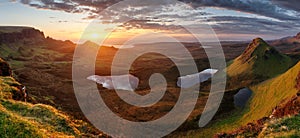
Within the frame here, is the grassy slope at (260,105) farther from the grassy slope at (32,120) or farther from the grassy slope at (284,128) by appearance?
the grassy slope at (32,120)

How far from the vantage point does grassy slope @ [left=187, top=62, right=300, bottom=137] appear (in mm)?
75188

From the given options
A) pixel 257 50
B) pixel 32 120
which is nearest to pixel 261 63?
pixel 257 50

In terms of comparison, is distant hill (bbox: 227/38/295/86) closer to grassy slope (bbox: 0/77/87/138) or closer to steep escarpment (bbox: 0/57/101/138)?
steep escarpment (bbox: 0/57/101/138)

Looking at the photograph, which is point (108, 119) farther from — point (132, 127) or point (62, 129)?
point (62, 129)

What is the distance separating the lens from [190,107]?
9600cm

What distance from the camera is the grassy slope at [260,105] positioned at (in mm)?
75188

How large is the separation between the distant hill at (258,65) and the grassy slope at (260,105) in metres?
22.0

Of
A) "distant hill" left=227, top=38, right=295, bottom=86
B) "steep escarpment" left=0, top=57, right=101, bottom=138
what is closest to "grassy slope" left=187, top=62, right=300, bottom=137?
"distant hill" left=227, top=38, right=295, bottom=86

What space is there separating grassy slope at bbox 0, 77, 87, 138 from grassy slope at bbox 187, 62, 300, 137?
55235 millimetres

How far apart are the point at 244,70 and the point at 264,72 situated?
14050mm

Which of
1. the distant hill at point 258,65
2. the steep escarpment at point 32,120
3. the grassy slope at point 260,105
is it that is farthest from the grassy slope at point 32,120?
the distant hill at point 258,65

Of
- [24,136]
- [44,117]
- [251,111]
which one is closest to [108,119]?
[251,111]

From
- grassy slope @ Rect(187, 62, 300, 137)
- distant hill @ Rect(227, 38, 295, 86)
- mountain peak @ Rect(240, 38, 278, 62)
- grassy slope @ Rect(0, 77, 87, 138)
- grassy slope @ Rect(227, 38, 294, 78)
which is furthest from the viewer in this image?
mountain peak @ Rect(240, 38, 278, 62)

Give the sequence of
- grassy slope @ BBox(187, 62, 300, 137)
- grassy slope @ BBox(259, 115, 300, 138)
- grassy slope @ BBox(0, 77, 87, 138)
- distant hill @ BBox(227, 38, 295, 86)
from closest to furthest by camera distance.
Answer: grassy slope @ BBox(259, 115, 300, 138) → grassy slope @ BBox(0, 77, 87, 138) → grassy slope @ BBox(187, 62, 300, 137) → distant hill @ BBox(227, 38, 295, 86)
